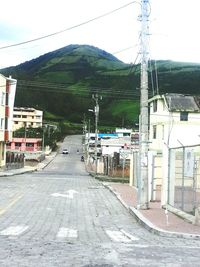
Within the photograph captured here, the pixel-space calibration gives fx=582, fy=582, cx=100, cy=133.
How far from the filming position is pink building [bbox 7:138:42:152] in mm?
151375

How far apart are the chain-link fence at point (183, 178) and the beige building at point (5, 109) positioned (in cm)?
4961

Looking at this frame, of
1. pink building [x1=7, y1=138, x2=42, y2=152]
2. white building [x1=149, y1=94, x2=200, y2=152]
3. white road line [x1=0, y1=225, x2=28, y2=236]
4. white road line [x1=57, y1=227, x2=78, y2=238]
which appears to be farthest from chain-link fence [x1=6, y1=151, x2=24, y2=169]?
pink building [x1=7, y1=138, x2=42, y2=152]

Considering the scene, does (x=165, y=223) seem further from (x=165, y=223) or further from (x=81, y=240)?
(x=81, y=240)

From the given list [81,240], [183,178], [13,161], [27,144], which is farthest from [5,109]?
[27,144]

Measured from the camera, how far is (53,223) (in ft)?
53.1

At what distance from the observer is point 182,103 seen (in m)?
66.9

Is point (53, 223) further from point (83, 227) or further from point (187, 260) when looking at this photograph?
point (187, 260)

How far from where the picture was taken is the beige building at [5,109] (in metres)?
69.3

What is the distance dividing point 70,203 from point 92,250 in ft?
42.1

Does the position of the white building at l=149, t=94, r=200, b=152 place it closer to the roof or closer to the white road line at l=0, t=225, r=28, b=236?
the roof

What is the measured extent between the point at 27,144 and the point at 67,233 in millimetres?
144173

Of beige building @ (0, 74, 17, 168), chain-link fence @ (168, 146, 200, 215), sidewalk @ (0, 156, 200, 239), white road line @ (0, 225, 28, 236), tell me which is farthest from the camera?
beige building @ (0, 74, 17, 168)

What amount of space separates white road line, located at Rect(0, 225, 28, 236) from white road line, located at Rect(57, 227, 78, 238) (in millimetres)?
926

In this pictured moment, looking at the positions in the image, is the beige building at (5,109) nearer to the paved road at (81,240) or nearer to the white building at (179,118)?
the white building at (179,118)
